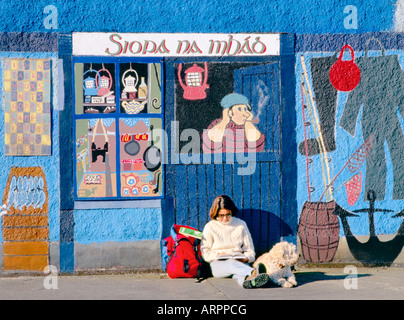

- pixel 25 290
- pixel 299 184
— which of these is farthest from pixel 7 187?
pixel 299 184

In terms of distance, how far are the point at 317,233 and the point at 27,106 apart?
4.06 metres

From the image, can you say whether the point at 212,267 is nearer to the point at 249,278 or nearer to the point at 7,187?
the point at 249,278

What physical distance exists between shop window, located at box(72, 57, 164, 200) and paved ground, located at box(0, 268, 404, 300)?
112 centimetres

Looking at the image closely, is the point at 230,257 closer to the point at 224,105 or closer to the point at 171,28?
the point at 224,105

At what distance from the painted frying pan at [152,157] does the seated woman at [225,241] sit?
3.03ft

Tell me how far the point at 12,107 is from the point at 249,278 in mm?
3607

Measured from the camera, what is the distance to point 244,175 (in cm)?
748

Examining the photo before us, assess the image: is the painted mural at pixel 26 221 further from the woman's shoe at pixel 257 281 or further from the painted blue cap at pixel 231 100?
the woman's shoe at pixel 257 281

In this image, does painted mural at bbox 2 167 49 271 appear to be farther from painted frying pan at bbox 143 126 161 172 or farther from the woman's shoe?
the woman's shoe

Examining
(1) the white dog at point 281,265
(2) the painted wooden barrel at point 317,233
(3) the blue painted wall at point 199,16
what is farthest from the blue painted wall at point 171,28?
(1) the white dog at point 281,265

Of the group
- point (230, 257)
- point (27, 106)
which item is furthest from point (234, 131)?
point (27, 106)

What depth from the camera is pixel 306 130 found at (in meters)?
7.54

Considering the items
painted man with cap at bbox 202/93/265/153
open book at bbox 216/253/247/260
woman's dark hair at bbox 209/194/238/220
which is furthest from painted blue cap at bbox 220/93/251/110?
open book at bbox 216/253/247/260

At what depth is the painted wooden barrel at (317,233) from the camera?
24.6ft
